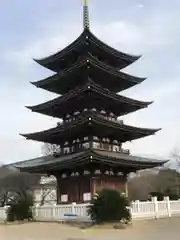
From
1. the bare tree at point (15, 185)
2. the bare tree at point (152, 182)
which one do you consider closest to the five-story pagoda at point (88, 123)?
the bare tree at point (15, 185)

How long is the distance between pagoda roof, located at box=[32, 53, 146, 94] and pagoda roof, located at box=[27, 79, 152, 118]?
5.88 feet

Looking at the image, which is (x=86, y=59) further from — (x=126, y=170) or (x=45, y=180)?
(x=45, y=180)

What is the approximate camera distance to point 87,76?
3017 centimetres

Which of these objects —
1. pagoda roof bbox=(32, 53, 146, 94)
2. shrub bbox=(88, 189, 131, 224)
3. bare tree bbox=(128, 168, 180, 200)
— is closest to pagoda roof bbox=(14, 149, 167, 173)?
shrub bbox=(88, 189, 131, 224)

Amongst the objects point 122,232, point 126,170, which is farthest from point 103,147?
point 122,232

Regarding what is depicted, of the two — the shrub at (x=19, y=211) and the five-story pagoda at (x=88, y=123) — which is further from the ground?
the five-story pagoda at (x=88, y=123)

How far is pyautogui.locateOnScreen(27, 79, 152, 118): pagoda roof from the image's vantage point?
2838cm

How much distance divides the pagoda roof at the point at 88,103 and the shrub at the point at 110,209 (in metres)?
9.48

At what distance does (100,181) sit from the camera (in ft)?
90.3

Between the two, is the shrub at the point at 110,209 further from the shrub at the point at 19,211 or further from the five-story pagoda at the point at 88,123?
the shrub at the point at 19,211

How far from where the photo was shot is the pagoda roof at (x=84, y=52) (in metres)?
30.3

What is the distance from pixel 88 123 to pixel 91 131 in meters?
1.38

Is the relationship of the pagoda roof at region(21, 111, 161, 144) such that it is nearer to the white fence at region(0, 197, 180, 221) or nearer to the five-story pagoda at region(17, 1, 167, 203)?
the five-story pagoda at region(17, 1, 167, 203)

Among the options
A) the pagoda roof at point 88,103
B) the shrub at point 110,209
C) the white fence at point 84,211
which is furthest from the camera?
the pagoda roof at point 88,103
